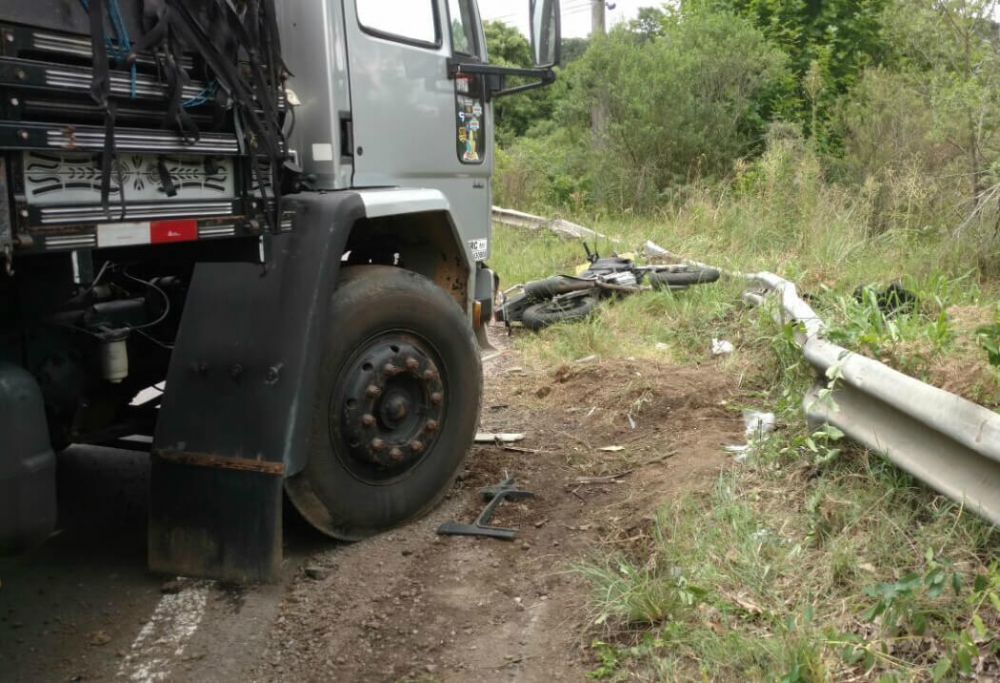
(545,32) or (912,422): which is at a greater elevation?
(545,32)

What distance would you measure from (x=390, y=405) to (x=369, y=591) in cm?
85

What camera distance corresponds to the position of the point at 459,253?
516 centimetres

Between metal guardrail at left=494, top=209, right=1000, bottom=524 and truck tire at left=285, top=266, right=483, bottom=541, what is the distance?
1.69 metres

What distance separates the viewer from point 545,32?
515 centimetres

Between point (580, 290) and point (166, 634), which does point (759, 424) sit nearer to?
point (166, 634)

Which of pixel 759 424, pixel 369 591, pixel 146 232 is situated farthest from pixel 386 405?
pixel 759 424

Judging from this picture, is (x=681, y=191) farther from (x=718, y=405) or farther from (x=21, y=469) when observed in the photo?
(x=21, y=469)

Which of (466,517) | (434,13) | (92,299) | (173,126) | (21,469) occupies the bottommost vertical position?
(466,517)

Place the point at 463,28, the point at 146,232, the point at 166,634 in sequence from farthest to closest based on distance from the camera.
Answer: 1. the point at 463,28
2. the point at 166,634
3. the point at 146,232

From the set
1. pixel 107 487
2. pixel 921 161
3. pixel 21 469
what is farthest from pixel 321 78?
pixel 921 161

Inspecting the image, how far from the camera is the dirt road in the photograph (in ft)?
11.4

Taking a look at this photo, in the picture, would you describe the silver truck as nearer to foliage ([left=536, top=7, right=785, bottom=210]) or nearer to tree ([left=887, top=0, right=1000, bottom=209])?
tree ([left=887, top=0, right=1000, bottom=209])

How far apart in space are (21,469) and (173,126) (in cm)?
123

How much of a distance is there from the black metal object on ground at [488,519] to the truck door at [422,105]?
1354 mm
